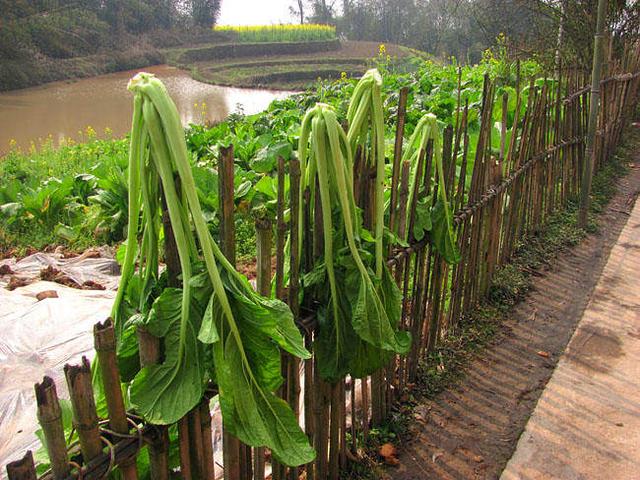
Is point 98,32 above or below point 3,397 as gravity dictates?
above

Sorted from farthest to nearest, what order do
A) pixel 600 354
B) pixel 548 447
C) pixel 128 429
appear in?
pixel 600 354 → pixel 548 447 → pixel 128 429

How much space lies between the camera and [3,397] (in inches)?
105

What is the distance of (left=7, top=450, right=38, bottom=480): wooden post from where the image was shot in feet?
3.50

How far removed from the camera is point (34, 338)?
319 cm

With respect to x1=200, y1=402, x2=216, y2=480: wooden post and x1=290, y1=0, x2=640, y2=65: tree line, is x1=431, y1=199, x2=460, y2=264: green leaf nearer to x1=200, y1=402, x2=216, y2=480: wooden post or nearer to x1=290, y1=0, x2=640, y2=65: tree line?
x1=200, y1=402, x2=216, y2=480: wooden post

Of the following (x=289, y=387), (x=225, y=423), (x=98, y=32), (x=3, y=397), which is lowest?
(x=3, y=397)

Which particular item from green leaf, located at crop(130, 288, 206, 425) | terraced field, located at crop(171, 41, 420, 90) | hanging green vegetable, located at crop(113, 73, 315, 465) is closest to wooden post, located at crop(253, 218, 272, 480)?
hanging green vegetable, located at crop(113, 73, 315, 465)

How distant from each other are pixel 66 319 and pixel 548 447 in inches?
106

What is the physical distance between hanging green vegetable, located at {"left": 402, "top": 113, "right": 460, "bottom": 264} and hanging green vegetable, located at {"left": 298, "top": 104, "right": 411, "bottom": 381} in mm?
547

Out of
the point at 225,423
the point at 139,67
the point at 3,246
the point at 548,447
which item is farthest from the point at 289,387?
the point at 139,67

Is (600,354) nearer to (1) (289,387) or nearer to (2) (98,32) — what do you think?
(1) (289,387)

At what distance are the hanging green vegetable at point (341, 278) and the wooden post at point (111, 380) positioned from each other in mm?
773

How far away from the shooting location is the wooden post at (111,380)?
123 centimetres

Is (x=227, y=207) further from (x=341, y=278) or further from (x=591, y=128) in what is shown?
(x=591, y=128)
